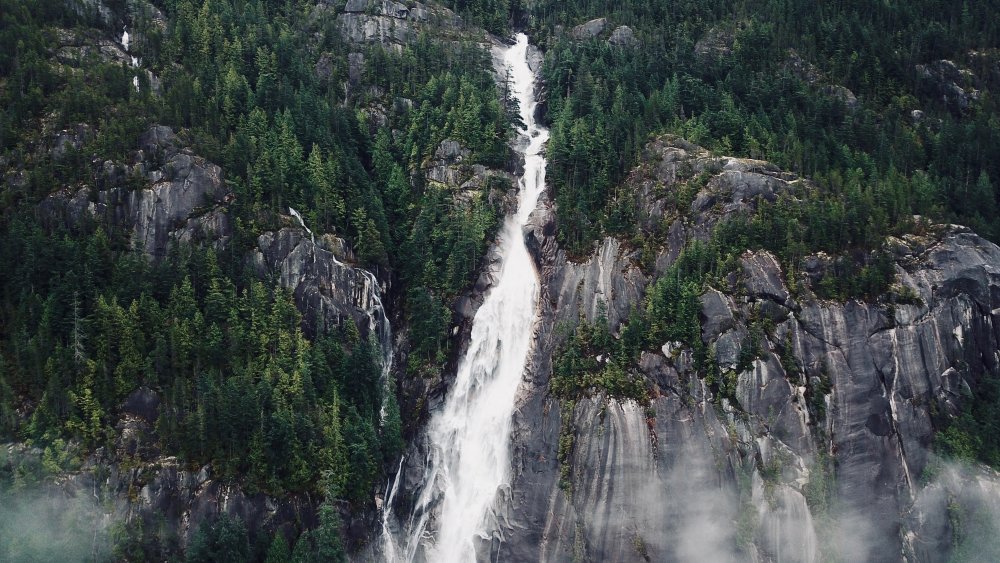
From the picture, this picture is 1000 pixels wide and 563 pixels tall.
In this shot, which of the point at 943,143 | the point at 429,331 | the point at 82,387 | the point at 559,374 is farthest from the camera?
the point at 943,143

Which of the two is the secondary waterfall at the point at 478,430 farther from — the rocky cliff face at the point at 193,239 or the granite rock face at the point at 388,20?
the granite rock face at the point at 388,20

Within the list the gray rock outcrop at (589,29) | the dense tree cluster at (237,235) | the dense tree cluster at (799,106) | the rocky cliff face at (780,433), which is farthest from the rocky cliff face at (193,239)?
the gray rock outcrop at (589,29)

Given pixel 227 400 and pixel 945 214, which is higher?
pixel 945 214

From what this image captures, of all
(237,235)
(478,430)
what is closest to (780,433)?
(478,430)

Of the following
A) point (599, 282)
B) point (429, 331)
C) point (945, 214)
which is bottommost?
point (429, 331)

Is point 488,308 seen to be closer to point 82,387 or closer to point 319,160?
point 319,160

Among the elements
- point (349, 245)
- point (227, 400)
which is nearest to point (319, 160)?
point (349, 245)

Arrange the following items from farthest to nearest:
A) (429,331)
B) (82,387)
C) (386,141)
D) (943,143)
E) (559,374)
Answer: (386,141) < (943,143) < (429,331) < (559,374) < (82,387)

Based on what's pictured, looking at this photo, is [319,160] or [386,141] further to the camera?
[386,141]
